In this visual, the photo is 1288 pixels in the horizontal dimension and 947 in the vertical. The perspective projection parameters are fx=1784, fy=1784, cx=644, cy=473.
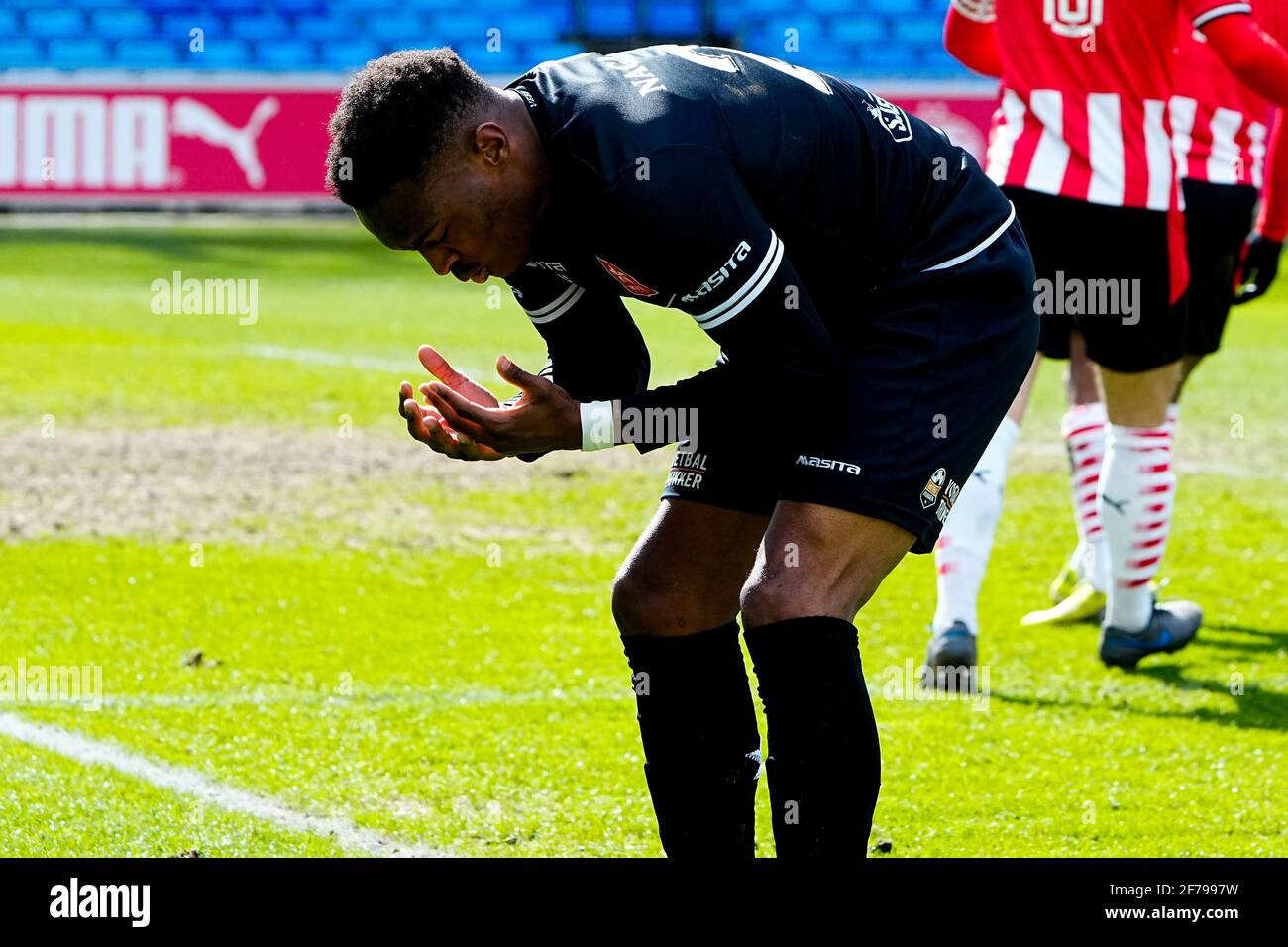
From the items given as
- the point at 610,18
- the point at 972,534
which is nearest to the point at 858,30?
the point at 610,18

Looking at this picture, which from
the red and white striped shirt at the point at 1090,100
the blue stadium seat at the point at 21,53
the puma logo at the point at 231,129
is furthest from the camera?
the blue stadium seat at the point at 21,53

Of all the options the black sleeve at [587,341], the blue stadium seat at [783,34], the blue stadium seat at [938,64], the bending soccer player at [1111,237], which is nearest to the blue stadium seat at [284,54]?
the blue stadium seat at [783,34]

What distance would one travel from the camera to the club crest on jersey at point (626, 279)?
2.90 meters

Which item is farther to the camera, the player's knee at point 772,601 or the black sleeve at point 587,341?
the black sleeve at point 587,341

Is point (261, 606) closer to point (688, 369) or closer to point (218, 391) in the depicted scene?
point (218, 391)

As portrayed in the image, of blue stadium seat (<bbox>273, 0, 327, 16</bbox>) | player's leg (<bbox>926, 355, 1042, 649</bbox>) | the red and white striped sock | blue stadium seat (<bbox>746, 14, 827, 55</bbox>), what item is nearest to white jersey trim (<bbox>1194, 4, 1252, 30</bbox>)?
player's leg (<bbox>926, 355, 1042, 649</bbox>)

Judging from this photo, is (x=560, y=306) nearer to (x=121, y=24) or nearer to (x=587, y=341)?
(x=587, y=341)

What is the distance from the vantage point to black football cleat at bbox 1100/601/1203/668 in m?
5.26

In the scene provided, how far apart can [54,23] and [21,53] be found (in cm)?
68

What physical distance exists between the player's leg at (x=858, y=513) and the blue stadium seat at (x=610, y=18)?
891 inches

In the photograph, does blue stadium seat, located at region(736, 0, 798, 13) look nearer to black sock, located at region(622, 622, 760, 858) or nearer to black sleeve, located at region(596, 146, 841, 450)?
black sock, located at region(622, 622, 760, 858)

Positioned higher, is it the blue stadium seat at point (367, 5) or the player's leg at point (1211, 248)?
the player's leg at point (1211, 248)

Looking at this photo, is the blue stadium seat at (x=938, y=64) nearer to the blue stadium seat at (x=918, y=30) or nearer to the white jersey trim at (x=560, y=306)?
the blue stadium seat at (x=918, y=30)

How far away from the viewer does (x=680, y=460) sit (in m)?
3.29
